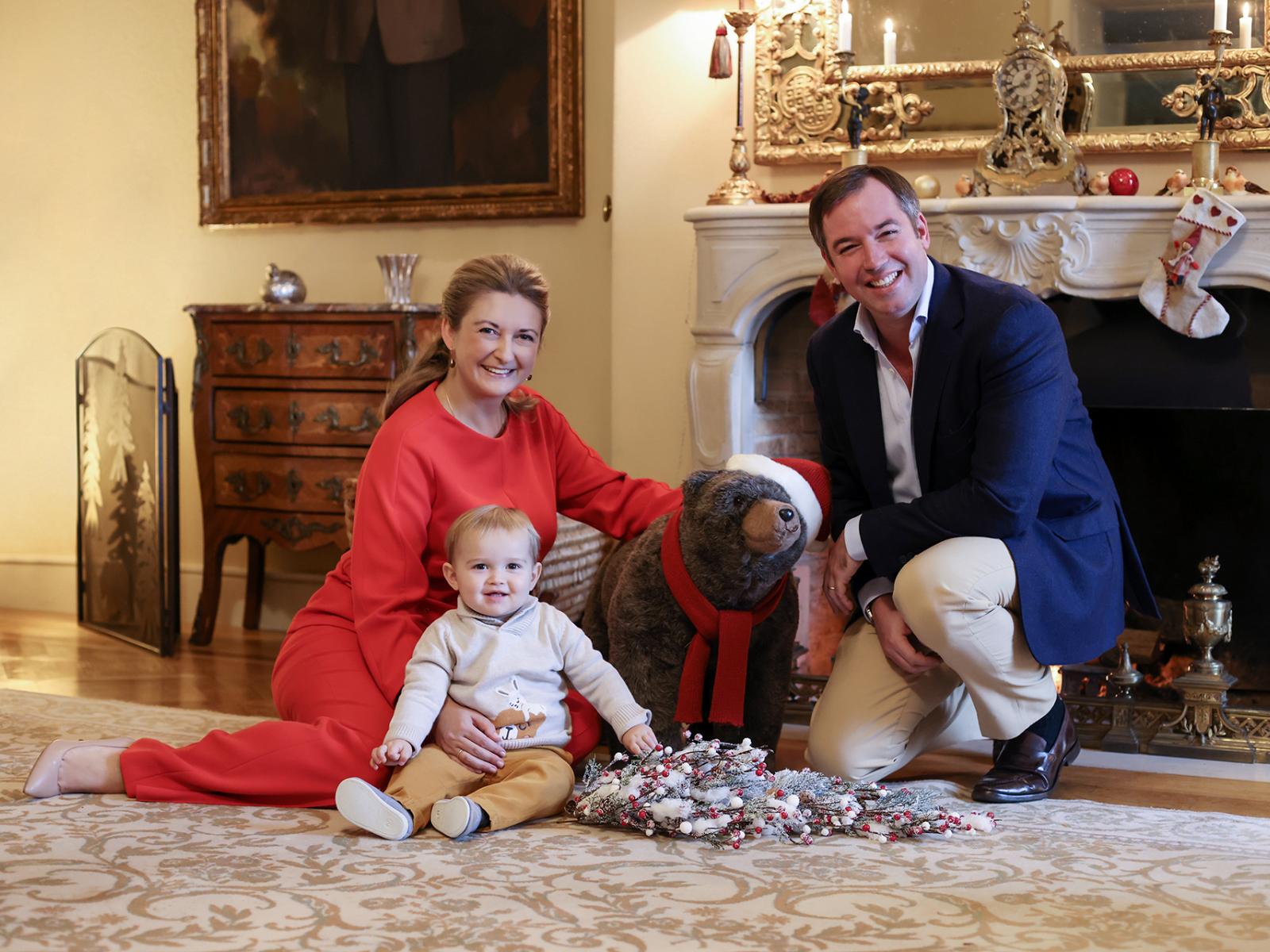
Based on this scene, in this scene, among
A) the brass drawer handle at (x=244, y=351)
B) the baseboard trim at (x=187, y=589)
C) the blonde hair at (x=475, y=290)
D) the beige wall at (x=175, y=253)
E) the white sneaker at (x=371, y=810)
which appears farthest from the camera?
the baseboard trim at (x=187, y=589)

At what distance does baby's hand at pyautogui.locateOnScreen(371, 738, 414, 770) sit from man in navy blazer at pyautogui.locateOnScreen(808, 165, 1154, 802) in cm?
82

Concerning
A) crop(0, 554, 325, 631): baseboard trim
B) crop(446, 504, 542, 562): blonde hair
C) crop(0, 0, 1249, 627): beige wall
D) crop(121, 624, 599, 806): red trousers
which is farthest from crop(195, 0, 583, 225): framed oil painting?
crop(121, 624, 599, 806): red trousers

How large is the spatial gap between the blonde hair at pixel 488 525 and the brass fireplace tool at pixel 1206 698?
1.52 metres

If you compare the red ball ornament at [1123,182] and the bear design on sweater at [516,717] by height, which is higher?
the red ball ornament at [1123,182]

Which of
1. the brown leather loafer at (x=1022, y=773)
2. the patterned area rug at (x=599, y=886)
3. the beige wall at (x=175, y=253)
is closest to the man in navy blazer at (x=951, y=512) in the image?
the brown leather loafer at (x=1022, y=773)

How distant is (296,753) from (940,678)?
1.18m

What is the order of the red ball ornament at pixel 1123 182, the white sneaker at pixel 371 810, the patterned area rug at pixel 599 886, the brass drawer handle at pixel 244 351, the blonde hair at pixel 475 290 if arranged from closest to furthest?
the patterned area rug at pixel 599 886, the white sneaker at pixel 371 810, the blonde hair at pixel 475 290, the red ball ornament at pixel 1123 182, the brass drawer handle at pixel 244 351

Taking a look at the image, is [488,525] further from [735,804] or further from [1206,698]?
[1206,698]

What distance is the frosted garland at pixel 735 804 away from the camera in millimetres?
2104

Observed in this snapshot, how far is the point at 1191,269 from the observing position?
298 cm

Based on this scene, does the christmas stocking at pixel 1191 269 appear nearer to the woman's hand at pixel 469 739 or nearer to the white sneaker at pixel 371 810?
the woman's hand at pixel 469 739

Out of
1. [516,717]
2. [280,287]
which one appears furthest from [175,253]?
[516,717]

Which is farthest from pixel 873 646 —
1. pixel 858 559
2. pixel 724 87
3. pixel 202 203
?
pixel 202 203

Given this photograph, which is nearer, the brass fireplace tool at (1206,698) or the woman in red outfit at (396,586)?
the woman in red outfit at (396,586)
